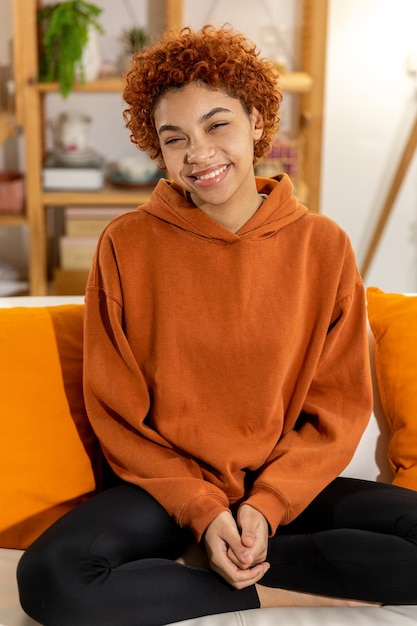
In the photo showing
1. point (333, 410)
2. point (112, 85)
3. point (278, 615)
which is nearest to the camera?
point (278, 615)

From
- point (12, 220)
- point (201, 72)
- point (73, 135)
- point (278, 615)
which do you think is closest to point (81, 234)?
point (12, 220)

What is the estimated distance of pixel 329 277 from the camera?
1.65 m

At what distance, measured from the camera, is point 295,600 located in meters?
1.49

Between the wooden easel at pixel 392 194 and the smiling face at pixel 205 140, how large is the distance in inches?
81.2

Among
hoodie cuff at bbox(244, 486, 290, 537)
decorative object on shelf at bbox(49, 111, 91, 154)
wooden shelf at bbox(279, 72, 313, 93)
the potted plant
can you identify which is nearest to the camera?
hoodie cuff at bbox(244, 486, 290, 537)

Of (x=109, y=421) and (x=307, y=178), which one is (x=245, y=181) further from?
(x=307, y=178)

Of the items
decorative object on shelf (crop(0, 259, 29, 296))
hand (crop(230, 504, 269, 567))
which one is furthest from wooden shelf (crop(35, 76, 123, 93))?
hand (crop(230, 504, 269, 567))

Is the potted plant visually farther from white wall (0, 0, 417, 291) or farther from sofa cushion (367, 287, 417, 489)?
sofa cushion (367, 287, 417, 489)

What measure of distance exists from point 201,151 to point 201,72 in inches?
5.0

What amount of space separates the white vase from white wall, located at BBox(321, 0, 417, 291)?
908 millimetres

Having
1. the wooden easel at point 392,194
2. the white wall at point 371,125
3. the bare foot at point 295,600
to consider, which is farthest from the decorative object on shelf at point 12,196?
the bare foot at point 295,600

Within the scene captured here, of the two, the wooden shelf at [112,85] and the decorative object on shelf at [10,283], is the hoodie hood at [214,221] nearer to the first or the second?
the wooden shelf at [112,85]

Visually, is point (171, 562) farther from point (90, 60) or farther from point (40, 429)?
point (90, 60)

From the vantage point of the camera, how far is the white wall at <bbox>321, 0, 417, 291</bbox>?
11.9 feet
